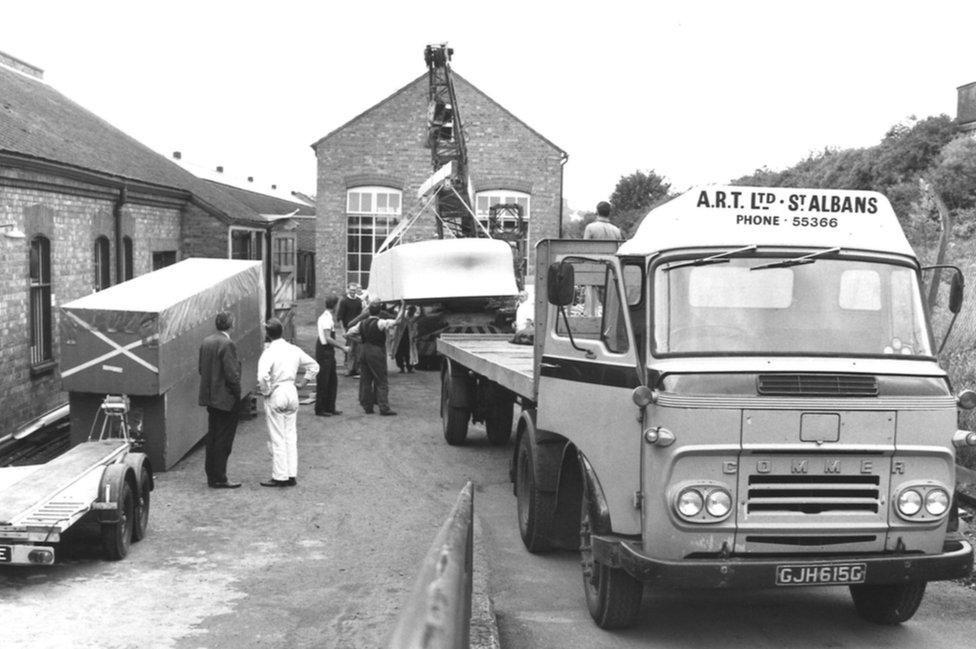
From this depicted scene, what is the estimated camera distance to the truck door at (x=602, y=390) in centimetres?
656

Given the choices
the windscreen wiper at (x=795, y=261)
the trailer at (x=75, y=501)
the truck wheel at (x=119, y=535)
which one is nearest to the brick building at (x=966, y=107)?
the windscreen wiper at (x=795, y=261)

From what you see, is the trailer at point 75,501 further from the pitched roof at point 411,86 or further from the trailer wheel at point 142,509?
the pitched roof at point 411,86

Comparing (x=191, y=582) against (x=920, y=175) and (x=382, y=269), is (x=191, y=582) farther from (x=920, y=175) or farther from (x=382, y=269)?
(x=920, y=175)

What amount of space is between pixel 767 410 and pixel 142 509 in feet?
18.0

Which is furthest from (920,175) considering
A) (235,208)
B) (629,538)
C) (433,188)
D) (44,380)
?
(629,538)

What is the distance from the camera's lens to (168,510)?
10062mm

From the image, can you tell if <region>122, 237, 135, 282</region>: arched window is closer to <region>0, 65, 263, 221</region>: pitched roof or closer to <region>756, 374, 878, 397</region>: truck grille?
<region>0, 65, 263, 221</region>: pitched roof

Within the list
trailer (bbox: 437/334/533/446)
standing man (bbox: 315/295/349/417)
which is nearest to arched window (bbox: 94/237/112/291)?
standing man (bbox: 315/295/349/417)

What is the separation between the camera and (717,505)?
6.07 metres

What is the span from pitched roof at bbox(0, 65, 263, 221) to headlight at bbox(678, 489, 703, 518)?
1066cm

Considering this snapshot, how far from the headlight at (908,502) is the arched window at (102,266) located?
14.8m

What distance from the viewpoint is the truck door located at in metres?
6.56

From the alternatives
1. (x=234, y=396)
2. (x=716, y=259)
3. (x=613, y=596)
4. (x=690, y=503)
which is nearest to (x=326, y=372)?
(x=234, y=396)

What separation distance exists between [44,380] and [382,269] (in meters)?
10.1
